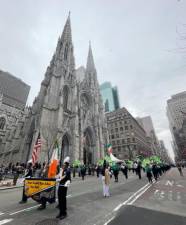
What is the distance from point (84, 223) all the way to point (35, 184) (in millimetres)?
3122

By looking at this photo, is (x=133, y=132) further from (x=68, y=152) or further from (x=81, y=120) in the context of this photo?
(x=68, y=152)

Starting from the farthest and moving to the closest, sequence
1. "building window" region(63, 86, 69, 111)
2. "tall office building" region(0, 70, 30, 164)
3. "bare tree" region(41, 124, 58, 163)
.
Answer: "building window" region(63, 86, 69, 111), "tall office building" region(0, 70, 30, 164), "bare tree" region(41, 124, 58, 163)

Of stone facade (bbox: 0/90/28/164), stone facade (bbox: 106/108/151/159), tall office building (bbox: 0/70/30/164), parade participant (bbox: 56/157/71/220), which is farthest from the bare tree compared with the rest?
stone facade (bbox: 106/108/151/159)

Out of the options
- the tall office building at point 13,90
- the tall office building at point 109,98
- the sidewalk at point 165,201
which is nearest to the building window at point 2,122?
the tall office building at point 13,90

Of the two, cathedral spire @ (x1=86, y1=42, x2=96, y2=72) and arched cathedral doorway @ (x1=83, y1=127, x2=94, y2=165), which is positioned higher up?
cathedral spire @ (x1=86, y1=42, x2=96, y2=72)

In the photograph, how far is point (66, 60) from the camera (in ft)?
148

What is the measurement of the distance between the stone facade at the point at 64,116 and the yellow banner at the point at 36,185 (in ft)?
62.5

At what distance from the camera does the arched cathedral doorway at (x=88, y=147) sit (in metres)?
39.4

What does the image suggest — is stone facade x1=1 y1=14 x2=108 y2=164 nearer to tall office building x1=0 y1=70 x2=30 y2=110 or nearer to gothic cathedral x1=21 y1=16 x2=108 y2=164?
gothic cathedral x1=21 y1=16 x2=108 y2=164

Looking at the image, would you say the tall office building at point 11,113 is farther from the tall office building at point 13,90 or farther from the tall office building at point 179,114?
the tall office building at point 179,114

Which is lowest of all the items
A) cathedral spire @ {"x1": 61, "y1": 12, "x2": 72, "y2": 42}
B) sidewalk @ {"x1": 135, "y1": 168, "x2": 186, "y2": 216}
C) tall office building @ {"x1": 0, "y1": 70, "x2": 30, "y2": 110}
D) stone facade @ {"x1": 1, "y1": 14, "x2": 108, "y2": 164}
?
sidewalk @ {"x1": 135, "y1": 168, "x2": 186, "y2": 216}

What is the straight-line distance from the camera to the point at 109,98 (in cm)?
10481

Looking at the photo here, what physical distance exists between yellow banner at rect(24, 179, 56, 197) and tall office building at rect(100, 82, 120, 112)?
95437 millimetres

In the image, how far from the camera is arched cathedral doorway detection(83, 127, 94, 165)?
39416 mm
